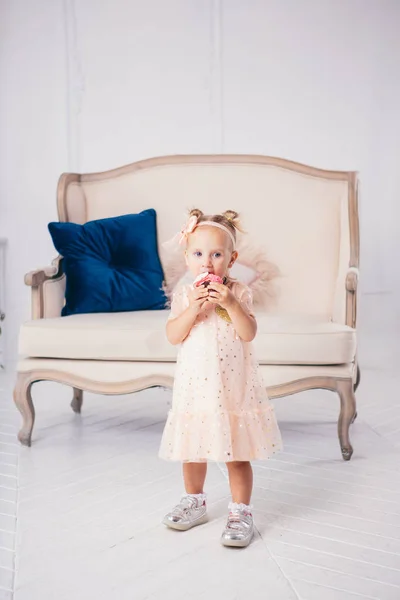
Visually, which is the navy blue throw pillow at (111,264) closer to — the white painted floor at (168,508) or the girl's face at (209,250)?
the white painted floor at (168,508)

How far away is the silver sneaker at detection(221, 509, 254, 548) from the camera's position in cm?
189

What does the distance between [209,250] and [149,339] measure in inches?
32.6

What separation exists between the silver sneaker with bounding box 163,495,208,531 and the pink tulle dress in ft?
0.56

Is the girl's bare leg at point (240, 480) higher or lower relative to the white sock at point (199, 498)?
higher

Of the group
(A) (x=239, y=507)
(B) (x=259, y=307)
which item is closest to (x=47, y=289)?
(B) (x=259, y=307)

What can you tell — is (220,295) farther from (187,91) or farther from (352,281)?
(187,91)

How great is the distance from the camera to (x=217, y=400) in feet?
6.42

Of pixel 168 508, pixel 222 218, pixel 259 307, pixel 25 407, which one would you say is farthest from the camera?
pixel 259 307

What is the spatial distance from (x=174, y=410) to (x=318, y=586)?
587 millimetres

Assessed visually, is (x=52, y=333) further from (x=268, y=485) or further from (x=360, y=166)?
(x=360, y=166)

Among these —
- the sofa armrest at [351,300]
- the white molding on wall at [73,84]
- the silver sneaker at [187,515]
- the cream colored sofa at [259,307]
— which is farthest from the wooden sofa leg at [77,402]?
the white molding on wall at [73,84]

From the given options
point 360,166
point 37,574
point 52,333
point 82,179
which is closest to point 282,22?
point 360,166

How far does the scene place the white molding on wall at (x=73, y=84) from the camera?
4.84m

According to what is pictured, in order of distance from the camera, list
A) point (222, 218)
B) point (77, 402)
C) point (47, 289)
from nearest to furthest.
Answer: point (222, 218) → point (47, 289) → point (77, 402)
